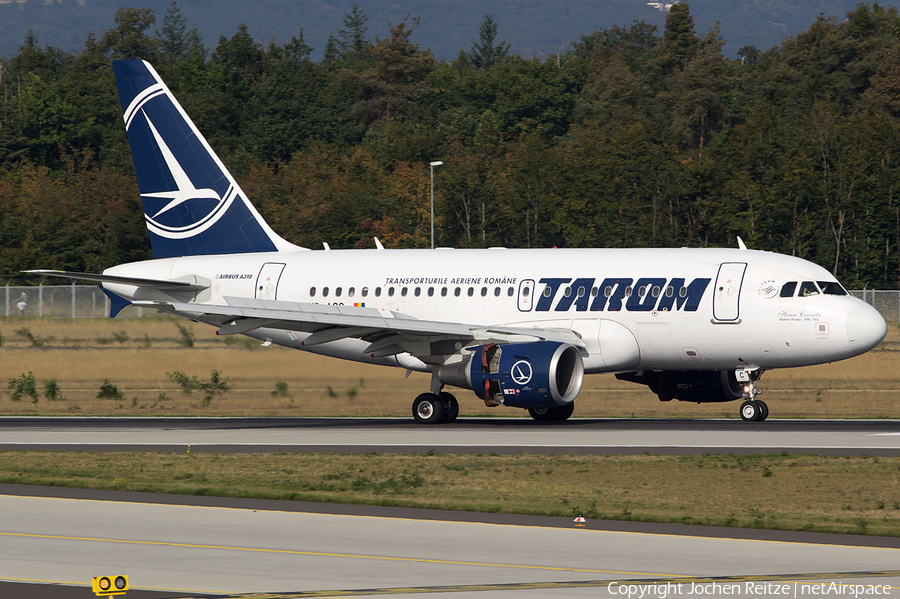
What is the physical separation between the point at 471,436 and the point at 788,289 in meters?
8.70

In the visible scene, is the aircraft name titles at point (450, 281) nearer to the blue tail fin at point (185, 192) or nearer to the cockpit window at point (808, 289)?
the blue tail fin at point (185, 192)

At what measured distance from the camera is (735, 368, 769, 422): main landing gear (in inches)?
1270

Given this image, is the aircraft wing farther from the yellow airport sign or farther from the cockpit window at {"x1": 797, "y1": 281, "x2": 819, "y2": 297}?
the yellow airport sign

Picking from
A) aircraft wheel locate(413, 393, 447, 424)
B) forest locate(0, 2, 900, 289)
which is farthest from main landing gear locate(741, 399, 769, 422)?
forest locate(0, 2, 900, 289)

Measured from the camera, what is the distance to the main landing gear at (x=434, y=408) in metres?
33.5

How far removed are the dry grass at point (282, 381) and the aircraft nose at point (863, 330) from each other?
5273 millimetres

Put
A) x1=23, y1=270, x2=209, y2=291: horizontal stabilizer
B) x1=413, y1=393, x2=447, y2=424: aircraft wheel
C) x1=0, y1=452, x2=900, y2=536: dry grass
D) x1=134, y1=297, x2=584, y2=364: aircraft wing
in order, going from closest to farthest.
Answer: x1=0, y1=452, x2=900, y2=536: dry grass
x1=134, y1=297, x2=584, y2=364: aircraft wing
x1=23, y1=270, x2=209, y2=291: horizontal stabilizer
x1=413, y1=393, x2=447, y2=424: aircraft wheel

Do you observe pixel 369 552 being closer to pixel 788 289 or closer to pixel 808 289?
pixel 788 289

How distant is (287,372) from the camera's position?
41.0m

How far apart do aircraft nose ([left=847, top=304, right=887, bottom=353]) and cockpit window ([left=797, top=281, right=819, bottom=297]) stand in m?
1.03

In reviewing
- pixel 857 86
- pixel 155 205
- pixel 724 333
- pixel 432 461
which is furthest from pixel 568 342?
pixel 857 86

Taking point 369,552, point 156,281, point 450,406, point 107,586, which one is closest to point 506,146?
point 156,281

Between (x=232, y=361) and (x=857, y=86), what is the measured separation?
70000 millimetres

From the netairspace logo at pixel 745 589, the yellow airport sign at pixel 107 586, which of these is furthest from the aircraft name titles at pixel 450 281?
the yellow airport sign at pixel 107 586
